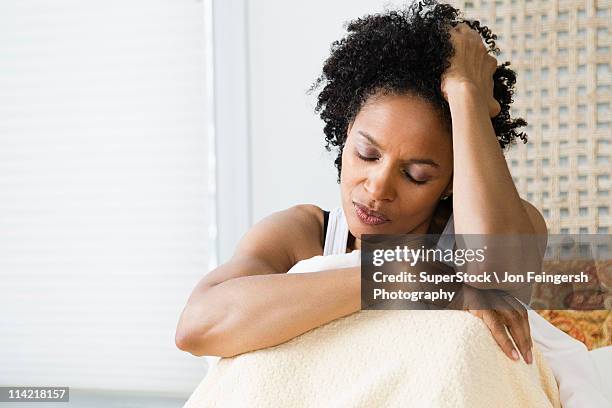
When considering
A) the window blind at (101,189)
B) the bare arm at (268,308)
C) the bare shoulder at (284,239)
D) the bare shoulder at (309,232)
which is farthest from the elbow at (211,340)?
the window blind at (101,189)

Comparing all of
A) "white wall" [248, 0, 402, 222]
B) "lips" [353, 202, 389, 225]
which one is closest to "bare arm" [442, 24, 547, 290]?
"lips" [353, 202, 389, 225]

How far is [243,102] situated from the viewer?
242cm

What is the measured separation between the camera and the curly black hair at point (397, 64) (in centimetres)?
119

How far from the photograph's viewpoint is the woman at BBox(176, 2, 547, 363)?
3.14 ft

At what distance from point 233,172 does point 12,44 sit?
111cm

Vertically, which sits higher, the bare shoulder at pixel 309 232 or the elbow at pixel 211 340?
the bare shoulder at pixel 309 232

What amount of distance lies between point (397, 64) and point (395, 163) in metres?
0.19

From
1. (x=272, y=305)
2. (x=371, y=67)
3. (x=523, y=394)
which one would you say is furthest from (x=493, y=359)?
(x=371, y=67)

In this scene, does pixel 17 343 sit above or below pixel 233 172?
below

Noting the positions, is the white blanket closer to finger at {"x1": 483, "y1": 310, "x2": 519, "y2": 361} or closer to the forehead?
finger at {"x1": 483, "y1": 310, "x2": 519, "y2": 361}

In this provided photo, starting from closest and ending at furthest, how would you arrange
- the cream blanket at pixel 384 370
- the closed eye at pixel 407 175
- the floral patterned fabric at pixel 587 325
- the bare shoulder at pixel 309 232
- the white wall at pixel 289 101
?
1. the cream blanket at pixel 384 370
2. the closed eye at pixel 407 175
3. the bare shoulder at pixel 309 232
4. the floral patterned fabric at pixel 587 325
5. the white wall at pixel 289 101

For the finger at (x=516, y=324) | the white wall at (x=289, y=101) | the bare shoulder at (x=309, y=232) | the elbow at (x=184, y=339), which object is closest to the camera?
the finger at (x=516, y=324)

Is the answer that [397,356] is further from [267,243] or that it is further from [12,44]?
[12,44]

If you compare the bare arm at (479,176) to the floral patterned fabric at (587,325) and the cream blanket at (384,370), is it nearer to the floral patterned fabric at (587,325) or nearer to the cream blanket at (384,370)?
the cream blanket at (384,370)
